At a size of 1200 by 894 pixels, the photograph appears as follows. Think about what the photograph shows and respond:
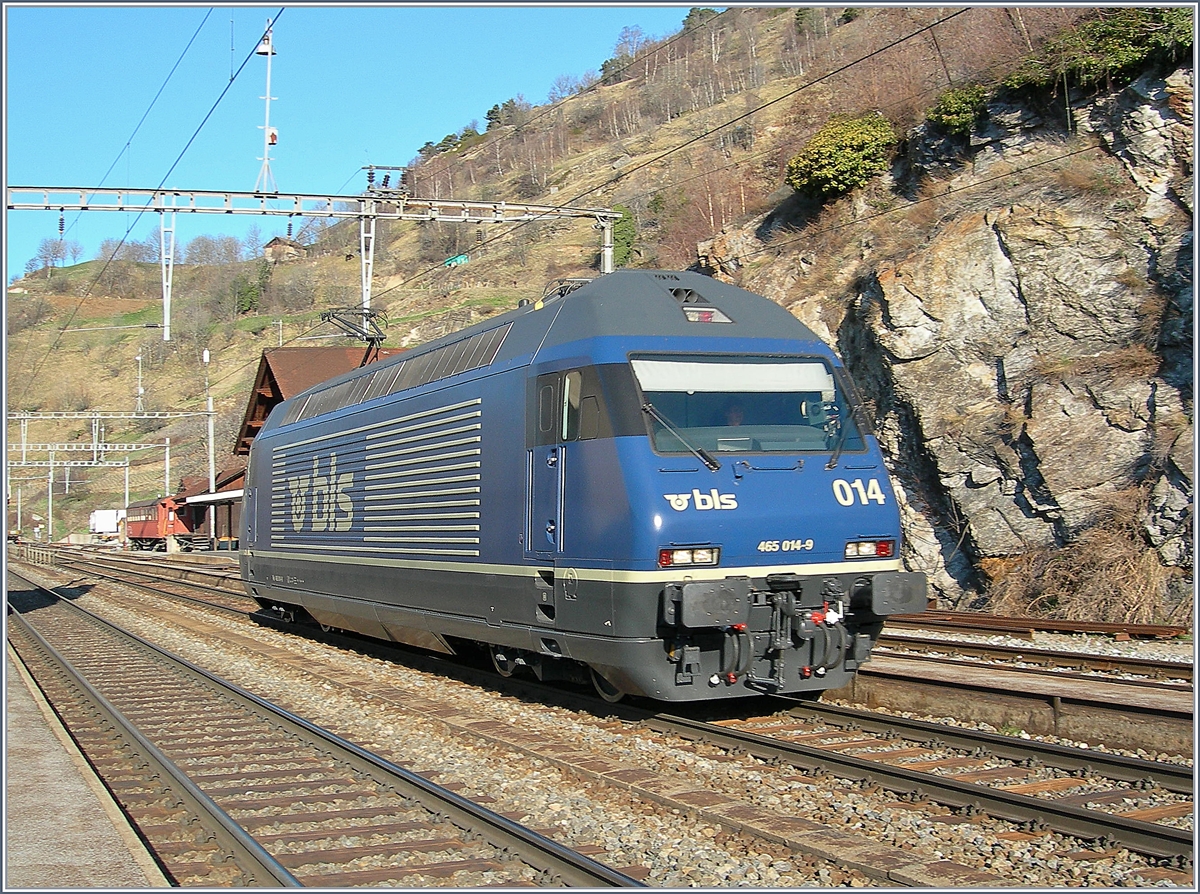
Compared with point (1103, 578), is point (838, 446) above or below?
above

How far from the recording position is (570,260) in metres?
79.4

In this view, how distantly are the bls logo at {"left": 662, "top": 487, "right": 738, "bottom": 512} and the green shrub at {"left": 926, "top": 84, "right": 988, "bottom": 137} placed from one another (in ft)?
67.1

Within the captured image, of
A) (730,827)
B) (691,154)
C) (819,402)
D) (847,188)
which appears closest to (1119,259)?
(847,188)

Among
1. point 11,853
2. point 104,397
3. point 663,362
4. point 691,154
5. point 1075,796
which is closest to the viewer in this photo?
point 11,853

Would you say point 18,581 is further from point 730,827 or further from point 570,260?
point 570,260

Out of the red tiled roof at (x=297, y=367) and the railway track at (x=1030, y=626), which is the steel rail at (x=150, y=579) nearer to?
the red tiled roof at (x=297, y=367)

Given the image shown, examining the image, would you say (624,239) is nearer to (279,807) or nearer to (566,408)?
(566,408)

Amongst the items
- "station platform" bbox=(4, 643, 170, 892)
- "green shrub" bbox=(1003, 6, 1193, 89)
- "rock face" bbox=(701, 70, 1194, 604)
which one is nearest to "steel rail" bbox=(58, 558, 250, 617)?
"station platform" bbox=(4, 643, 170, 892)

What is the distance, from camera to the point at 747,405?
9461 millimetres

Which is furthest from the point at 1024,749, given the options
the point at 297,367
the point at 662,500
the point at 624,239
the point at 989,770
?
the point at 624,239

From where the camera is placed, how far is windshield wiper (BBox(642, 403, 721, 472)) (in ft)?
29.2

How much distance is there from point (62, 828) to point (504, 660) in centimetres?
512

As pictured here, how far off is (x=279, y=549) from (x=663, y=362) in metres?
11.3

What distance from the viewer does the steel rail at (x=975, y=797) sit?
5988 mm
